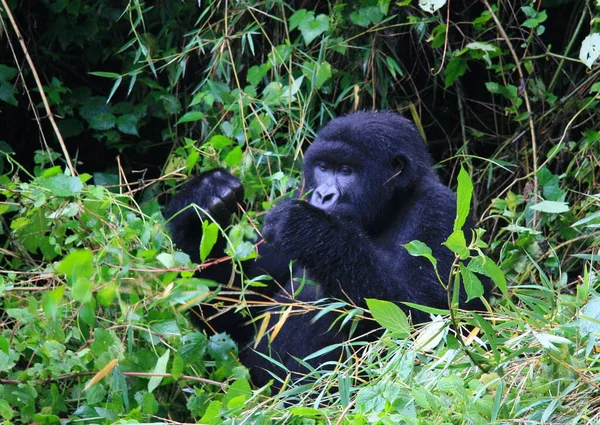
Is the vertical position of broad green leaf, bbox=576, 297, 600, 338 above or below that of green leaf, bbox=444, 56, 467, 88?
below

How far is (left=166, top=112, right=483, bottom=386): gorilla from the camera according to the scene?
10.9 feet

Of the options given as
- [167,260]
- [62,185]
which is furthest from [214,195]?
[167,260]

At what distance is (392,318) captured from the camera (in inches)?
96.0

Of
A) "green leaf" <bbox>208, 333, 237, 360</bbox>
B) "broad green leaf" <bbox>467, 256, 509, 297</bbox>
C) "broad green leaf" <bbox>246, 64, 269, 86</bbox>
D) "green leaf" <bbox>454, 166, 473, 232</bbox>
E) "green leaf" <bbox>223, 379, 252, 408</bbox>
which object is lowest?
"green leaf" <bbox>208, 333, 237, 360</bbox>

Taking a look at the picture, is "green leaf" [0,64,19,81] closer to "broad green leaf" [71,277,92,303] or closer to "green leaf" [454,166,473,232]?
"broad green leaf" [71,277,92,303]

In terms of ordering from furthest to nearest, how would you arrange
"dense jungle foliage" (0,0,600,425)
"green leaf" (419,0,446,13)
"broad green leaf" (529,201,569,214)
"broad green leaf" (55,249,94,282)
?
"green leaf" (419,0,446,13)
"broad green leaf" (529,201,569,214)
"dense jungle foliage" (0,0,600,425)
"broad green leaf" (55,249,94,282)

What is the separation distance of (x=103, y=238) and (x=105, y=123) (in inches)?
70.0

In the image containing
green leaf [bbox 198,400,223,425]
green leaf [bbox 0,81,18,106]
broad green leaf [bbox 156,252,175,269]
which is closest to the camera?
green leaf [bbox 198,400,223,425]

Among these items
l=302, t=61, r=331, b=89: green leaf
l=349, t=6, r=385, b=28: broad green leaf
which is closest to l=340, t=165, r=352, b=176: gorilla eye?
l=302, t=61, r=331, b=89: green leaf

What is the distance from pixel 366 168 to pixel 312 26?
3.47ft

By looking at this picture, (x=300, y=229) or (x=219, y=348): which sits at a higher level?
(x=300, y=229)

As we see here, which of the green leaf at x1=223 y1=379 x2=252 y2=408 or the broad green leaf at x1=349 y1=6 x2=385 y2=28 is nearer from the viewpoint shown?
the green leaf at x1=223 y1=379 x2=252 y2=408

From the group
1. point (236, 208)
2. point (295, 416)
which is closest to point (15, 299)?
point (236, 208)

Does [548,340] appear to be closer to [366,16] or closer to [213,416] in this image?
[213,416]
